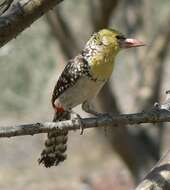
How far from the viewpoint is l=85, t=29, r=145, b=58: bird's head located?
4698 millimetres

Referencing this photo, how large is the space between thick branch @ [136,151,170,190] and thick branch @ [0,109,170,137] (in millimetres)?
264

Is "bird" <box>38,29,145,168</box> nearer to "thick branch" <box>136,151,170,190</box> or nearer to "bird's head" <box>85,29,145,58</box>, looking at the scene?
"bird's head" <box>85,29,145,58</box>

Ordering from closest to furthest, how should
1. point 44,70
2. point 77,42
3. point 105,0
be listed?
point 105,0
point 77,42
point 44,70

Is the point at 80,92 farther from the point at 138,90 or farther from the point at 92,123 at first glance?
the point at 138,90

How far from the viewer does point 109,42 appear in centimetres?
477

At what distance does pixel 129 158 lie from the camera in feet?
31.7

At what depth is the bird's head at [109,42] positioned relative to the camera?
4.70 meters

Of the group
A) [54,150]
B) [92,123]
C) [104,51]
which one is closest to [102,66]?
[104,51]

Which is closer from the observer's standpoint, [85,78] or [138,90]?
[85,78]

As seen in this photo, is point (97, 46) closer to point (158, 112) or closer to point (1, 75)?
point (158, 112)

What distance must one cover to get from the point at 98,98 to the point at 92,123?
207 inches

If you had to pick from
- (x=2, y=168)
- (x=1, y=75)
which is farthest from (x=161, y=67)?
(x=1, y=75)

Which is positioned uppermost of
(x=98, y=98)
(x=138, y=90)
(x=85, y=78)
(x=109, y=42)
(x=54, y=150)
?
(x=109, y=42)

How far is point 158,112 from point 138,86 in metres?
6.35
